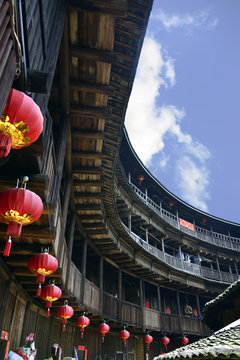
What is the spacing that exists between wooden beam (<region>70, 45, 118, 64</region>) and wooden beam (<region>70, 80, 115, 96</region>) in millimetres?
734

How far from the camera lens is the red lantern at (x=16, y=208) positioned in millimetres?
4375

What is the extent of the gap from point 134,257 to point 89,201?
7.70 m

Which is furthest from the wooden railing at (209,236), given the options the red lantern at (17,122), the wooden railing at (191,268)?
the red lantern at (17,122)

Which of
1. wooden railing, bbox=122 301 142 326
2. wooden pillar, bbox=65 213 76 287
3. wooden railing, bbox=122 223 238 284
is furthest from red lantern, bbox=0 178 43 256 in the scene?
wooden railing, bbox=122 223 238 284

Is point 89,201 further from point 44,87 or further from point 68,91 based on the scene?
point 44,87

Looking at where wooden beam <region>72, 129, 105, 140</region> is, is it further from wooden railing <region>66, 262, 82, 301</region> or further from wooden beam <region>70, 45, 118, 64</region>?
wooden railing <region>66, 262, 82, 301</region>

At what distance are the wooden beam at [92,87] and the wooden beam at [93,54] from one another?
73 centimetres

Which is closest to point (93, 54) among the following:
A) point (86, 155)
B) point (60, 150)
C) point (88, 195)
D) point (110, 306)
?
point (60, 150)

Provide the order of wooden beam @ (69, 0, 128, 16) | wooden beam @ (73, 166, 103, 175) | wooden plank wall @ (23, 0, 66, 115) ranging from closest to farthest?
wooden plank wall @ (23, 0, 66, 115), wooden beam @ (69, 0, 128, 16), wooden beam @ (73, 166, 103, 175)

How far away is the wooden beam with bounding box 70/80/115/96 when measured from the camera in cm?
741

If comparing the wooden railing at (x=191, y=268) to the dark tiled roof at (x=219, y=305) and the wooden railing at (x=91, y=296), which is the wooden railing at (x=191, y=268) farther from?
the wooden railing at (x=91, y=296)

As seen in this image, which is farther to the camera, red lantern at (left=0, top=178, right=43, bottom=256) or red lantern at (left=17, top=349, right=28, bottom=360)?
red lantern at (left=17, top=349, right=28, bottom=360)

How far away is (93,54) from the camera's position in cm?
678

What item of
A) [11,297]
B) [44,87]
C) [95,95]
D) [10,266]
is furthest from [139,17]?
[11,297]
